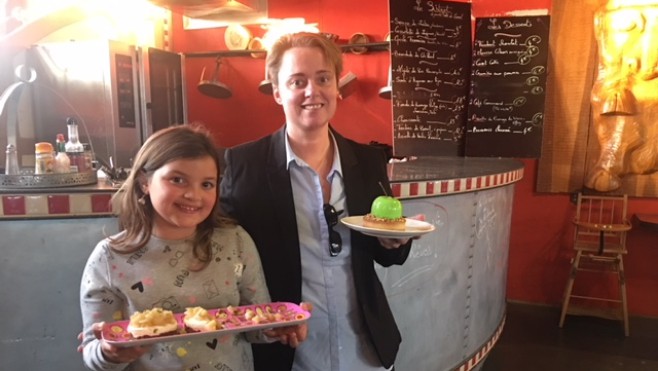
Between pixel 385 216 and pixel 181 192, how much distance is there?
60 cm

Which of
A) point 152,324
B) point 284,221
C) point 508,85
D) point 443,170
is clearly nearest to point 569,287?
point 508,85

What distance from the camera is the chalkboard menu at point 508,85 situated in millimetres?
3910

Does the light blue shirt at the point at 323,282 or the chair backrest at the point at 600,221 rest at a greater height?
the light blue shirt at the point at 323,282

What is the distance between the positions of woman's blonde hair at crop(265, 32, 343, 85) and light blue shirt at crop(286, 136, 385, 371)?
0.78ft

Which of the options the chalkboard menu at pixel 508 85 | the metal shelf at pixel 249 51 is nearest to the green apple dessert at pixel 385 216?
the chalkboard menu at pixel 508 85

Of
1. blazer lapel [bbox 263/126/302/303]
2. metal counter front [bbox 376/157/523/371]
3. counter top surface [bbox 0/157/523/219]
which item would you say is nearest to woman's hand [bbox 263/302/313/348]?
blazer lapel [bbox 263/126/302/303]

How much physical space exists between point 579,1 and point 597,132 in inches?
42.7

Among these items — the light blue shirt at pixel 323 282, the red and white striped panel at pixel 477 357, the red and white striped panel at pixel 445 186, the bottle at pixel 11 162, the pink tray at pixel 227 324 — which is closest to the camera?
the pink tray at pixel 227 324

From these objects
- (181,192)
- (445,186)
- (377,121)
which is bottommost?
(445,186)

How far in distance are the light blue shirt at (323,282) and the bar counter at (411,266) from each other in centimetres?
81

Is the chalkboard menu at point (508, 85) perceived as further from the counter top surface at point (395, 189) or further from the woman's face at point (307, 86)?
the woman's face at point (307, 86)

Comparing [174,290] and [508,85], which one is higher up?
[508,85]

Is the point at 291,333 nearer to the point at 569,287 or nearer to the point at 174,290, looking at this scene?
the point at 174,290

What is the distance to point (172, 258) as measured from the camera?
130 cm
